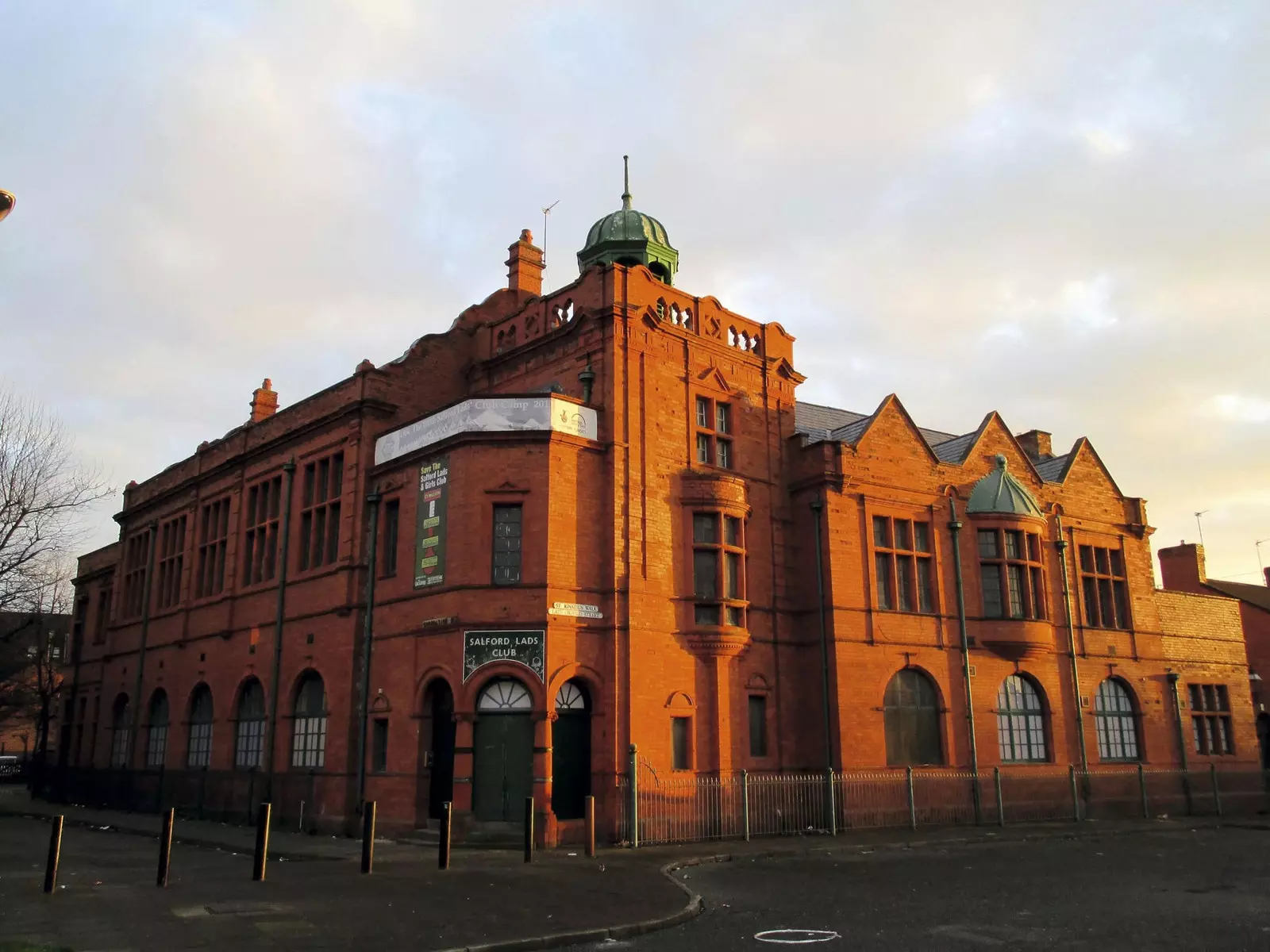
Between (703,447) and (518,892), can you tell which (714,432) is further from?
(518,892)

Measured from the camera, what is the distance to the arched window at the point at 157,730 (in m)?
35.7

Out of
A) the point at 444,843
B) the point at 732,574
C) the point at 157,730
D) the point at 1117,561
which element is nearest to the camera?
the point at 444,843

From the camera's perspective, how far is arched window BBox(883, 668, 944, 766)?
89.8ft

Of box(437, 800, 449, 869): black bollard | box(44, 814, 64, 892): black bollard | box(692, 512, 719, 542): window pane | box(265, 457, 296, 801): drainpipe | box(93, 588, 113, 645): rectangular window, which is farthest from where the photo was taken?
box(93, 588, 113, 645): rectangular window

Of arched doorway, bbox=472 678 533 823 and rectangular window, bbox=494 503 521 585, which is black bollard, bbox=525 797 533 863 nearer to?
arched doorway, bbox=472 678 533 823

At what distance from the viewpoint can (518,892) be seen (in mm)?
15102

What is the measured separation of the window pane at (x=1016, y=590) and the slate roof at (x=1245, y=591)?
21460 millimetres

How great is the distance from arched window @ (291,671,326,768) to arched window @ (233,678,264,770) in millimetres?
2029

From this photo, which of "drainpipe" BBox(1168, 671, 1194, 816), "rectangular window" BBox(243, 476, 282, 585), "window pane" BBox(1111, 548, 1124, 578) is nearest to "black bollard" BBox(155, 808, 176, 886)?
"rectangular window" BBox(243, 476, 282, 585)

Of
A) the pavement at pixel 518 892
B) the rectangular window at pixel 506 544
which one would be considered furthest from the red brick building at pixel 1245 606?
the rectangular window at pixel 506 544

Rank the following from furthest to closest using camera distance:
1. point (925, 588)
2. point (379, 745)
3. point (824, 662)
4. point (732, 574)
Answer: point (925, 588) → point (824, 662) → point (732, 574) → point (379, 745)

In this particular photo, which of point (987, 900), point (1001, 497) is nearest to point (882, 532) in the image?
point (1001, 497)

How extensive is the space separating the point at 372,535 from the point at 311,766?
6331mm

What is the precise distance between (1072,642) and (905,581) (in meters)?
6.64
